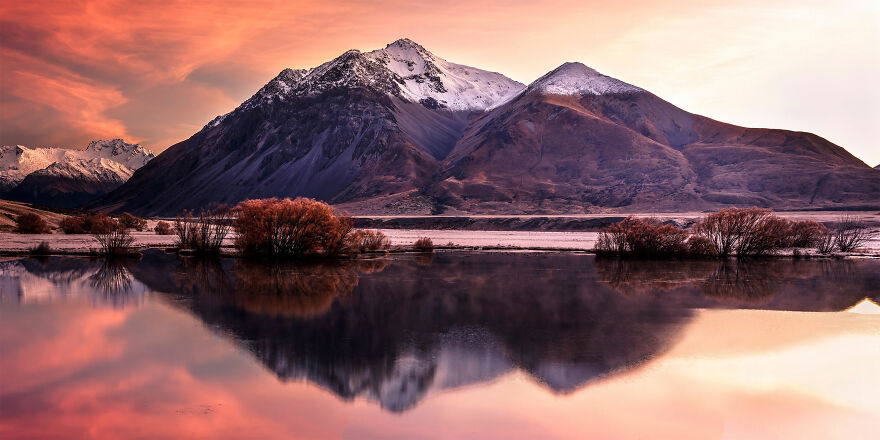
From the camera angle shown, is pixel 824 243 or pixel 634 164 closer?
pixel 824 243

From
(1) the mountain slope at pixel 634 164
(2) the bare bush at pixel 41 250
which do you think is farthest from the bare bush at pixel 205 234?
(1) the mountain slope at pixel 634 164

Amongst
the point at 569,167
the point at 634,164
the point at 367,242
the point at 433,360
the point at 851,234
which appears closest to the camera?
the point at 433,360

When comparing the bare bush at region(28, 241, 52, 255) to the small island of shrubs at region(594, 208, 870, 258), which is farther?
the small island of shrubs at region(594, 208, 870, 258)

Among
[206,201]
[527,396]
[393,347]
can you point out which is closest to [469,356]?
[393,347]

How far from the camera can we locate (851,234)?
60.3 metres

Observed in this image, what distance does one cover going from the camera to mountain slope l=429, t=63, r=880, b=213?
435ft

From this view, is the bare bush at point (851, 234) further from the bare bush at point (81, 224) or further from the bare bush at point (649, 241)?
the bare bush at point (81, 224)

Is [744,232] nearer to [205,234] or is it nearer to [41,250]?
[205,234]

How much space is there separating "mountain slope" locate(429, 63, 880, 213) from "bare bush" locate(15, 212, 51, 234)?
88.7 m

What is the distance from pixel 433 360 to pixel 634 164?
493 feet

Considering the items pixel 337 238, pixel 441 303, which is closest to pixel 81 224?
pixel 337 238

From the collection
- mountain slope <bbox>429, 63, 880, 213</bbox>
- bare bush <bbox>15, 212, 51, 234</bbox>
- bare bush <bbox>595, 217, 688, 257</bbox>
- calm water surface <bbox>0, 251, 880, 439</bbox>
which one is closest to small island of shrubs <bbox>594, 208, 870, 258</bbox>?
bare bush <bbox>595, 217, 688, 257</bbox>

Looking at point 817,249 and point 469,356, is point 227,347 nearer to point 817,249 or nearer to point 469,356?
point 469,356

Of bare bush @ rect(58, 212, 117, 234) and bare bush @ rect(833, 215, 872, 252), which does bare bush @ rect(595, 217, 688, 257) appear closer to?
bare bush @ rect(833, 215, 872, 252)
